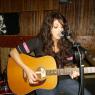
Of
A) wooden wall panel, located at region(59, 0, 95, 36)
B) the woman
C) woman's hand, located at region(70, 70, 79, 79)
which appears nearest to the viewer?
woman's hand, located at region(70, 70, 79, 79)

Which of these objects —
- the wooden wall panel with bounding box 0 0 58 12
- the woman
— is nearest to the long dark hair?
the woman

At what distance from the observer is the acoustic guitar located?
243 cm

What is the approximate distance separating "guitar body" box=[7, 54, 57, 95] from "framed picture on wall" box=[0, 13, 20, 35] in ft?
5.98

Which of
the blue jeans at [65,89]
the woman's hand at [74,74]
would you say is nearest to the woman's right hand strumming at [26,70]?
the blue jeans at [65,89]

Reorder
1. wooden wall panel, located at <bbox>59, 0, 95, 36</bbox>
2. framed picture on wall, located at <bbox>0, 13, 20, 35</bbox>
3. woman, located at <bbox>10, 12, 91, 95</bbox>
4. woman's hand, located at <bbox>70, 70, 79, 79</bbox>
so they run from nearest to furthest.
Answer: woman's hand, located at <bbox>70, 70, 79, 79</bbox>
woman, located at <bbox>10, 12, 91, 95</bbox>
wooden wall panel, located at <bbox>59, 0, 95, 36</bbox>
framed picture on wall, located at <bbox>0, 13, 20, 35</bbox>

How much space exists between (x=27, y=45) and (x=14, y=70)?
0.32 meters

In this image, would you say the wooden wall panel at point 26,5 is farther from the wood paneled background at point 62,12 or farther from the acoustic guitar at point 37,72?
the acoustic guitar at point 37,72

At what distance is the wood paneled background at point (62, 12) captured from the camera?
4.27m

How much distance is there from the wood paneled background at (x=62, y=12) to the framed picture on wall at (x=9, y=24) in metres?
0.06

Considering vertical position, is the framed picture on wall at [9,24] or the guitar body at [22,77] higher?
the framed picture on wall at [9,24]

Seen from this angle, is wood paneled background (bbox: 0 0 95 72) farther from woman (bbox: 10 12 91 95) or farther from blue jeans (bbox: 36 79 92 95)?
blue jeans (bbox: 36 79 92 95)

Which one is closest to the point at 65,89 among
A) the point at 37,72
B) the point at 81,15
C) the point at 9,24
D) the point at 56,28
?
the point at 37,72

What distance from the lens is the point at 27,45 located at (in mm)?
2533

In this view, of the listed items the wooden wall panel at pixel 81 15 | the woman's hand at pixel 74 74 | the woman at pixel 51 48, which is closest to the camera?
the woman's hand at pixel 74 74
